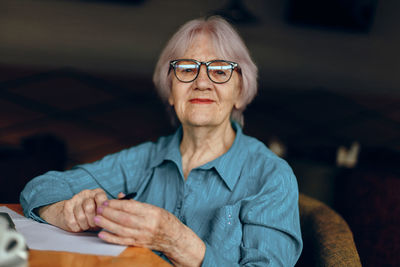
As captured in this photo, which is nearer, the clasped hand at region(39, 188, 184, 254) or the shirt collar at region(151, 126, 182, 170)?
the clasped hand at region(39, 188, 184, 254)

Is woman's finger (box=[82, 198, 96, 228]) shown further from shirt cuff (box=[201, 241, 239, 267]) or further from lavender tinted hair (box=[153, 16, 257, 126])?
lavender tinted hair (box=[153, 16, 257, 126])

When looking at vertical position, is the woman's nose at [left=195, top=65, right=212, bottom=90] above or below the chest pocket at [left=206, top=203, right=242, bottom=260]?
above

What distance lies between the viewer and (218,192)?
1479 millimetres

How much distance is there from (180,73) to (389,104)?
365 centimetres

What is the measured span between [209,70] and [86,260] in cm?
90

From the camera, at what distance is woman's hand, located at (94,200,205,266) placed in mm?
1088

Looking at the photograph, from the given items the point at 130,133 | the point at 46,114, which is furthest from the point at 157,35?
the point at 46,114

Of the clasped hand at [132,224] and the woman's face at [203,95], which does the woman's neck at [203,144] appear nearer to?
the woman's face at [203,95]

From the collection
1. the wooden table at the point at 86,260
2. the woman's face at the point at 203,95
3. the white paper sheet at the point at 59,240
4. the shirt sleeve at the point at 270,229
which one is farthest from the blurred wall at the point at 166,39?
the wooden table at the point at 86,260

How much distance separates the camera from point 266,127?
179 inches

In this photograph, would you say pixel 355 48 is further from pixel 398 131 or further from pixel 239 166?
pixel 239 166

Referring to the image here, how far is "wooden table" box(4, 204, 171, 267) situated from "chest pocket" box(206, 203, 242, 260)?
346 mm

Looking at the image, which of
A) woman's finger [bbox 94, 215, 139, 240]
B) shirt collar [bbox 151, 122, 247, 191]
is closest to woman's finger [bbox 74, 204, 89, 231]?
woman's finger [bbox 94, 215, 139, 240]

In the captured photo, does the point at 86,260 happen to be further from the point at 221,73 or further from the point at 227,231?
the point at 221,73
